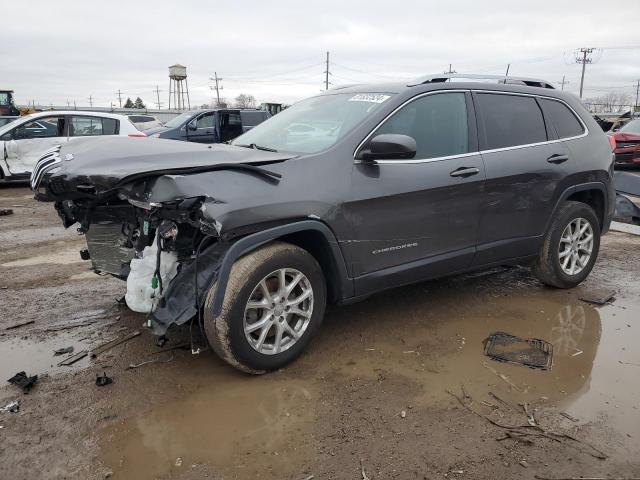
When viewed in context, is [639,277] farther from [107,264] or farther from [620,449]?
[107,264]

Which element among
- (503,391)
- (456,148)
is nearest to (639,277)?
(456,148)

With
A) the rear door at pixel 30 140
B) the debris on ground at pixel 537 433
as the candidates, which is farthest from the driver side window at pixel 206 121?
the debris on ground at pixel 537 433

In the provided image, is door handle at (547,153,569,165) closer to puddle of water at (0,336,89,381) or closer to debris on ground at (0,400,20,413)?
puddle of water at (0,336,89,381)

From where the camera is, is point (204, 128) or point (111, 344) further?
point (204, 128)

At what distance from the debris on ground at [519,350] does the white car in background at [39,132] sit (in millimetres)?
9336

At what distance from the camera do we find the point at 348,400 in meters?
3.05

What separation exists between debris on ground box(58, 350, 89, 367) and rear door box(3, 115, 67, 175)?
8.97m

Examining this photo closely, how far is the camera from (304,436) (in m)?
2.71

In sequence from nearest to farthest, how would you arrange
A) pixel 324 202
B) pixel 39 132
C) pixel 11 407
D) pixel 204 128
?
pixel 11 407 < pixel 324 202 < pixel 39 132 < pixel 204 128

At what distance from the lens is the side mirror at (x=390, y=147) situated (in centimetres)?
337

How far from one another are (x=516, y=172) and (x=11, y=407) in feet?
12.8

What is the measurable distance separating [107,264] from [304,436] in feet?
6.74

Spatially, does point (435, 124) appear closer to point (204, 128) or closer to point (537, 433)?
point (537, 433)

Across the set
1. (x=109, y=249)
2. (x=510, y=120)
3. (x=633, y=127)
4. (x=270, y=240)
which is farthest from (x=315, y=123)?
(x=633, y=127)
